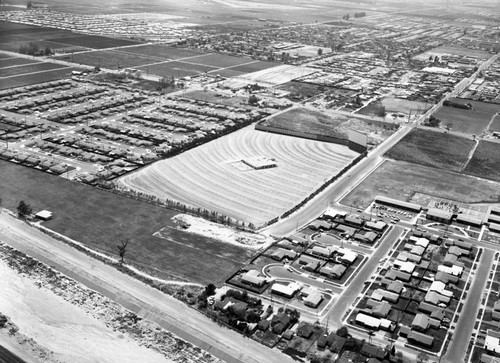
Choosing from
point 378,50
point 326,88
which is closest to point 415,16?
point 378,50

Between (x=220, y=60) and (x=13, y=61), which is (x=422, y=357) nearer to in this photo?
(x=13, y=61)

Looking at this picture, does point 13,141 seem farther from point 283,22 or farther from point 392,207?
point 283,22

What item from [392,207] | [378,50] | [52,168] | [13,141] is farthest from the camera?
[378,50]

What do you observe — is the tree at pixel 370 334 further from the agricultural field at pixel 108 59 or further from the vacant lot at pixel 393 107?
the agricultural field at pixel 108 59

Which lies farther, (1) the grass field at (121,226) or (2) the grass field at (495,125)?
(2) the grass field at (495,125)

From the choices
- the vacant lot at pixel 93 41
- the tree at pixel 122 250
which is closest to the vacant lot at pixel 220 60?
the vacant lot at pixel 93 41

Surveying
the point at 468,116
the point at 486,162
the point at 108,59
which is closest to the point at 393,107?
the point at 468,116
